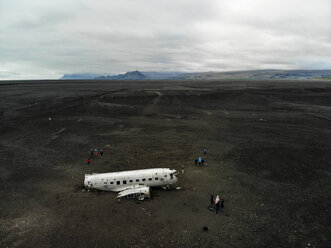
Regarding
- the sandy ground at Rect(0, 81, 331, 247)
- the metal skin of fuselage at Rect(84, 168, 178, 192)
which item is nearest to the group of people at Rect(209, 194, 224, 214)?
the sandy ground at Rect(0, 81, 331, 247)

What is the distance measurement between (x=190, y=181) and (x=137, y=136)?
67.9 ft

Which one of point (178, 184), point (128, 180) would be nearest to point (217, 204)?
point (178, 184)

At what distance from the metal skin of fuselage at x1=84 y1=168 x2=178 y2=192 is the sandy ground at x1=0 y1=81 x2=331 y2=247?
1103mm

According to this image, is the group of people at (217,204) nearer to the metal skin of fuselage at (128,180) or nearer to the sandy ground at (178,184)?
the sandy ground at (178,184)

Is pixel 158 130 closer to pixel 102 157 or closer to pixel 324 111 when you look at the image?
pixel 102 157

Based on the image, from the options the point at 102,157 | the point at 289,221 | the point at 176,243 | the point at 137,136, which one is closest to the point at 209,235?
the point at 176,243

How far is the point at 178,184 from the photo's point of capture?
24.4 m

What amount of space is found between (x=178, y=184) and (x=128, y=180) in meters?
6.50

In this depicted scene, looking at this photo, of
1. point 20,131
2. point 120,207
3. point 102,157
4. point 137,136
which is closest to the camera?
point 120,207

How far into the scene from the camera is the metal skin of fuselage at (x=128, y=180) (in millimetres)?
21859

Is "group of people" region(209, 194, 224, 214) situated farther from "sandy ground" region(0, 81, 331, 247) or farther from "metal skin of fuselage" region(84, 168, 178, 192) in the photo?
"metal skin of fuselage" region(84, 168, 178, 192)

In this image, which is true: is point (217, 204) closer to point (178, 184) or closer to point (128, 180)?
point (178, 184)

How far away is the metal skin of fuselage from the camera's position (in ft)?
71.7

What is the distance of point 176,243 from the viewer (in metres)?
16.0
